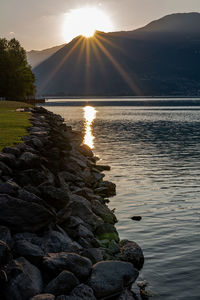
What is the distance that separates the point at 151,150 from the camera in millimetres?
48531

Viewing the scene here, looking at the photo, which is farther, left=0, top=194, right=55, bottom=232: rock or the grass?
the grass

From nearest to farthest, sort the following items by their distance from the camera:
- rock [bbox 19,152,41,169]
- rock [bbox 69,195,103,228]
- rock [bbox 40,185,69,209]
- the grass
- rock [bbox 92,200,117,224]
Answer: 1. rock [bbox 40,185,69,209]
2. rock [bbox 69,195,103,228]
3. rock [bbox 19,152,41,169]
4. rock [bbox 92,200,117,224]
5. the grass

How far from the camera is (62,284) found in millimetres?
10258

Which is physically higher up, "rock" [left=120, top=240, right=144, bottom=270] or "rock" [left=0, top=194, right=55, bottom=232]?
"rock" [left=0, top=194, right=55, bottom=232]

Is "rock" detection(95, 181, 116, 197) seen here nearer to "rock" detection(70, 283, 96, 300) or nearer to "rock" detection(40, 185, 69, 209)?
"rock" detection(40, 185, 69, 209)

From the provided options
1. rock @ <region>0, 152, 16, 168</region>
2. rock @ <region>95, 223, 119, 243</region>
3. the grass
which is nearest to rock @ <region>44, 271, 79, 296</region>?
rock @ <region>95, 223, 119, 243</region>

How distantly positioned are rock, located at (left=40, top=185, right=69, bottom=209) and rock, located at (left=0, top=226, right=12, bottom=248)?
3176 millimetres

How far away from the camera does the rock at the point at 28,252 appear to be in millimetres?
11039

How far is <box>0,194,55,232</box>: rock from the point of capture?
11977 mm

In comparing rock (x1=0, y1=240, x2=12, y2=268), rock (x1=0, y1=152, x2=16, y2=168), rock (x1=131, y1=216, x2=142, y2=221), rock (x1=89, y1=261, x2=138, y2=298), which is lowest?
rock (x1=131, y1=216, x2=142, y2=221)

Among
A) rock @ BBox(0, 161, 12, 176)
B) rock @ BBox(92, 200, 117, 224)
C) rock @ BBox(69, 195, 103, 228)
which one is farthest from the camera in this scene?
rock @ BBox(92, 200, 117, 224)

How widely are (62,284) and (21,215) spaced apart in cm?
271

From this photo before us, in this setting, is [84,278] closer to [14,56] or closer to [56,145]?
[56,145]

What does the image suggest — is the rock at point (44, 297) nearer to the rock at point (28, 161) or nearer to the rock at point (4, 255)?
the rock at point (4, 255)
